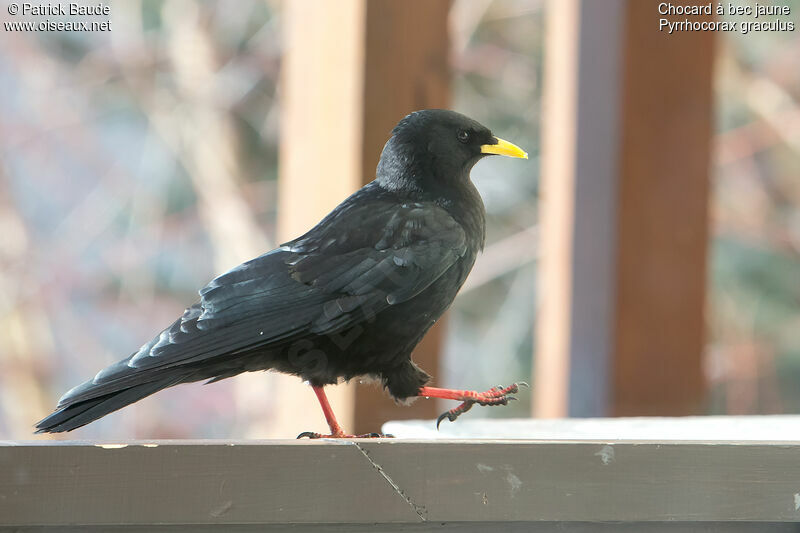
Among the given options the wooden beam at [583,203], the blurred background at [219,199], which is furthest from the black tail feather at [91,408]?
the blurred background at [219,199]

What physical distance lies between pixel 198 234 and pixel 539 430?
4.33 m


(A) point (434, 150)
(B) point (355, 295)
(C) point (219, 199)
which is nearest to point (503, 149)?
(A) point (434, 150)

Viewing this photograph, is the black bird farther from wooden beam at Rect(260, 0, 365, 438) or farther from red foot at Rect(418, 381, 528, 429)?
wooden beam at Rect(260, 0, 365, 438)

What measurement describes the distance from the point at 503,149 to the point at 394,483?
564mm

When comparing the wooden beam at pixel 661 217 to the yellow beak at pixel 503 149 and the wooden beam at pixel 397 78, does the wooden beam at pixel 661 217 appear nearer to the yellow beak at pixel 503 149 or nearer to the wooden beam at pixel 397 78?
the wooden beam at pixel 397 78

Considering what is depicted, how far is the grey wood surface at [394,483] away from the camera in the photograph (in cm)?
99

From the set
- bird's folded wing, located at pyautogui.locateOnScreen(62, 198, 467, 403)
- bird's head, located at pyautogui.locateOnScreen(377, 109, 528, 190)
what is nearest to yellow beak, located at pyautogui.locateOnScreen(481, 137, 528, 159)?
bird's head, located at pyautogui.locateOnScreen(377, 109, 528, 190)

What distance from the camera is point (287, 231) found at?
6.76ft

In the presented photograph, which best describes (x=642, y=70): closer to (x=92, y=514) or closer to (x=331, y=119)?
(x=331, y=119)

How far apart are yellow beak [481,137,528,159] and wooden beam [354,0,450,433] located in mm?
454

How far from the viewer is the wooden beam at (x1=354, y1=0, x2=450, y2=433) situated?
1.83 m

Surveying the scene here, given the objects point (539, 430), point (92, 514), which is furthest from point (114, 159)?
point (92, 514)

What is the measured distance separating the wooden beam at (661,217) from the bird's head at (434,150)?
0.92 m

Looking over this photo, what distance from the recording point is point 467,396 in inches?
51.4
